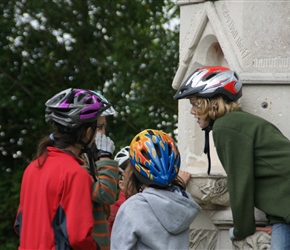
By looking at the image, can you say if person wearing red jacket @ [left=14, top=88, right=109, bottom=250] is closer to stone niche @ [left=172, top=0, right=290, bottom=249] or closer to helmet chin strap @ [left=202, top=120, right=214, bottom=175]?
helmet chin strap @ [left=202, top=120, right=214, bottom=175]

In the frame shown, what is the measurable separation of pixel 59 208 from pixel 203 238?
150 centimetres

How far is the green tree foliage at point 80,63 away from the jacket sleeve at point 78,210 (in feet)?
21.9

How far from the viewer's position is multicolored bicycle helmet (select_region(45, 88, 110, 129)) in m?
7.02

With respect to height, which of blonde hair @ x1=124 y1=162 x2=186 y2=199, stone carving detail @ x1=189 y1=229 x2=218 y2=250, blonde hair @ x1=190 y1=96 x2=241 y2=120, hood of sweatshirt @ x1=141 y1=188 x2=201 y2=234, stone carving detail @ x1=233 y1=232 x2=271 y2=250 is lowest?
stone carving detail @ x1=189 y1=229 x2=218 y2=250

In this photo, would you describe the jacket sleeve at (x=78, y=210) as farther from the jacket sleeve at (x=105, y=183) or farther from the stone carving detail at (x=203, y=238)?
the stone carving detail at (x=203, y=238)

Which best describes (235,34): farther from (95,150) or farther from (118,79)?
(118,79)

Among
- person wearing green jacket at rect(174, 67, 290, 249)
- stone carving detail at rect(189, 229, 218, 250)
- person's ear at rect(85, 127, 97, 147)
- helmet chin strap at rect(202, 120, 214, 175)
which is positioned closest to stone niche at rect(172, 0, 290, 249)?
stone carving detail at rect(189, 229, 218, 250)

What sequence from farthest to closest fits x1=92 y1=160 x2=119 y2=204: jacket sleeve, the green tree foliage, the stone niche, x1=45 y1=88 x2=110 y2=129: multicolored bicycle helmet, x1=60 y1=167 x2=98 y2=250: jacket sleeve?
the green tree foliage
the stone niche
x1=45 y1=88 x2=110 y2=129: multicolored bicycle helmet
x1=92 y1=160 x2=119 y2=204: jacket sleeve
x1=60 y1=167 x2=98 y2=250: jacket sleeve

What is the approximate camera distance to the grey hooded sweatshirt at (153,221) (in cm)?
662

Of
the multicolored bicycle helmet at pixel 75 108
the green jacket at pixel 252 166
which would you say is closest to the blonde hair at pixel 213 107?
the green jacket at pixel 252 166

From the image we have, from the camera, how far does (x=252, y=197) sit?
23.3 ft

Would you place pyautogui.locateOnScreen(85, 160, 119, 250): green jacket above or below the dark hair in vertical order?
below

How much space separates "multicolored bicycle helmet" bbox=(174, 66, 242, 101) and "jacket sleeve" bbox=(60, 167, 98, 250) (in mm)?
960

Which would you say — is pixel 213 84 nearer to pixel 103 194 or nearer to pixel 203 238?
pixel 103 194
